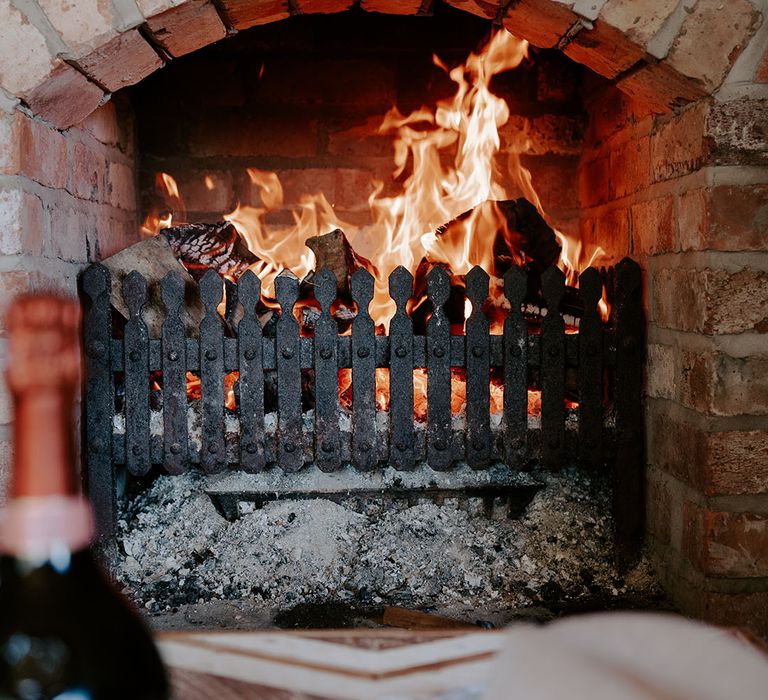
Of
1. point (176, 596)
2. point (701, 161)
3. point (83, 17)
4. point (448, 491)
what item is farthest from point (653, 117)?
point (176, 596)

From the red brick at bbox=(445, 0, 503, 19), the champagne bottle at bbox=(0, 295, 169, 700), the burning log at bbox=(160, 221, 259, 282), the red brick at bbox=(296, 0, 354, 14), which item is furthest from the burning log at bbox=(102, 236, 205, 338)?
the champagne bottle at bbox=(0, 295, 169, 700)

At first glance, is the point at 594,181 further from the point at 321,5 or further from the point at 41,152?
the point at 41,152

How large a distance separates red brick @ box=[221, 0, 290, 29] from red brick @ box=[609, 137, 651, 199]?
4.22 ft

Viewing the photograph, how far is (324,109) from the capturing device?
357cm

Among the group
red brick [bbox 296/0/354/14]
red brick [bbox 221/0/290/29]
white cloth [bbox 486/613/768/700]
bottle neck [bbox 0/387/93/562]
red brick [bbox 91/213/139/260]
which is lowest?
white cloth [bbox 486/613/768/700]

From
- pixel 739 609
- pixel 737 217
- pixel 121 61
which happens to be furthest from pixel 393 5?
pixel 739 609

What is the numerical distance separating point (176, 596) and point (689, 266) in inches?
74.5

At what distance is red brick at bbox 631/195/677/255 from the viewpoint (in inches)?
97.8

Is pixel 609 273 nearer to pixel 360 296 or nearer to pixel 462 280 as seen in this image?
pixel 462 280

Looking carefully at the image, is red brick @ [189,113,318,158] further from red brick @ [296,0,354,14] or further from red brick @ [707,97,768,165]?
red brick @ [707,97,768,165]

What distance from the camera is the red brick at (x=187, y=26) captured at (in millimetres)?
2182

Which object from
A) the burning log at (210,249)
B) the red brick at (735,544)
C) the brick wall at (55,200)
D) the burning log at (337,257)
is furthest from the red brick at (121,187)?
the red brick at (735,544)

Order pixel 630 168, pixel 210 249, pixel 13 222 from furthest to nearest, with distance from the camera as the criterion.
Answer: pixel 210 249
pixel 630 168
pixel 13 222

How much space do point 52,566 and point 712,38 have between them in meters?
2.19
